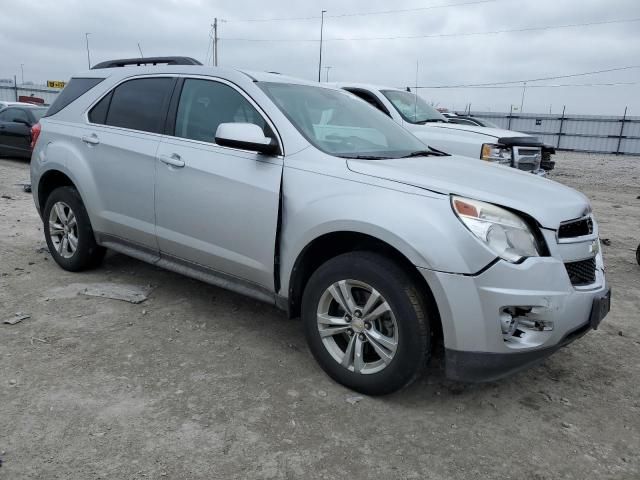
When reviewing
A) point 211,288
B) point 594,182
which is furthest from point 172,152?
point 594,182

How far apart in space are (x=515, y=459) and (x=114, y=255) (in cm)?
424

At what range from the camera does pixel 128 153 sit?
3.91 m

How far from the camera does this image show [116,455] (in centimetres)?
234

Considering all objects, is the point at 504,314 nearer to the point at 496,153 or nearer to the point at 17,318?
the point at 17,318

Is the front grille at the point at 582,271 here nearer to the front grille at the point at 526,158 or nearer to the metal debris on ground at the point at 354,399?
the metal debris on ground at the point at 354,399

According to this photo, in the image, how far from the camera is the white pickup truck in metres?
7.32

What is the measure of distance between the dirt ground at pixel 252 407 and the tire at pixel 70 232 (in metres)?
0.51

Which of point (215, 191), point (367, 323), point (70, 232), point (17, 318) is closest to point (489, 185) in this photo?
point (367, 323)

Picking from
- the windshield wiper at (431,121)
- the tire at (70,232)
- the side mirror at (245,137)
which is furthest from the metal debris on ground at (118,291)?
the windshield wiper at (431,121)

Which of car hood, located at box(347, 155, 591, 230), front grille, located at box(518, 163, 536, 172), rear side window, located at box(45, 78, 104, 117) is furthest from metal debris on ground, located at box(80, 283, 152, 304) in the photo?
front grille, located at box(518, 163, 536, 172)

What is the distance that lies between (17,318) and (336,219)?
2506 mm

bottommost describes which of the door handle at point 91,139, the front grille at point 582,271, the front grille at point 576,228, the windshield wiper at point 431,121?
the front grille at point 582,271

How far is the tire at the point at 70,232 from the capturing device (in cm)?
441

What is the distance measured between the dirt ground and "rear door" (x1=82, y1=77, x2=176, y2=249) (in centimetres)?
65
